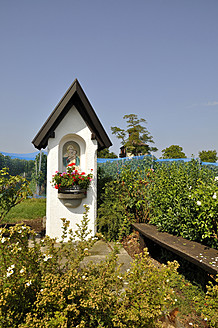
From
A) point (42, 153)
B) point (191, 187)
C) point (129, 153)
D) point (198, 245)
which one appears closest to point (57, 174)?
point (191, 187)

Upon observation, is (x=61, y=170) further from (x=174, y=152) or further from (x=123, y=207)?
(x=174, y=152)

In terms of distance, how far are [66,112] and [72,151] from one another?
3.44ft

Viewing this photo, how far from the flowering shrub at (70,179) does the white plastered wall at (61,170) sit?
20 centimetres

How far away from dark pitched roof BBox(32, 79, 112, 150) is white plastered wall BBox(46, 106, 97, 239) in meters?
0.11

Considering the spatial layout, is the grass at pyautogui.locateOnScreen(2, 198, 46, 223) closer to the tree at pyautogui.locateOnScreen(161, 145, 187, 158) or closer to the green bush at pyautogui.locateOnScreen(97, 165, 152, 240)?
the green bush at pyautogui.locateOnScreen(97, 165, 152, 240)

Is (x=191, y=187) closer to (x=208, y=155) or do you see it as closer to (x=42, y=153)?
(x=42, y=153)

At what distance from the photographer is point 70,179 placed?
19.7 ft

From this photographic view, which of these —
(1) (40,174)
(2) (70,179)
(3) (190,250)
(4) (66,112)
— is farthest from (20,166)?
(3) (190,250)

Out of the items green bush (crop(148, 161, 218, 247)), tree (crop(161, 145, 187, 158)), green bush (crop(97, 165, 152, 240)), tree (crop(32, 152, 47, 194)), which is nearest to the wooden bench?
green bush (crop(148, 161, 218, 247))

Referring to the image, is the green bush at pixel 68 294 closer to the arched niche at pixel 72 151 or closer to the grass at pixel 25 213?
the arched niche at pixel 72 151

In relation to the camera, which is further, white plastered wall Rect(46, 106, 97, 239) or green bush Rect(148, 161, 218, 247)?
white plastered wall Rect(46, 106, 97, 239)

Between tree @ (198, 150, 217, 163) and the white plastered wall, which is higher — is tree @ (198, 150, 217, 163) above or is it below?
above

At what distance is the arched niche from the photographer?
664 cm

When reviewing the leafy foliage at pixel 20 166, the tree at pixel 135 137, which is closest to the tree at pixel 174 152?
the tree at pixel 135 137
